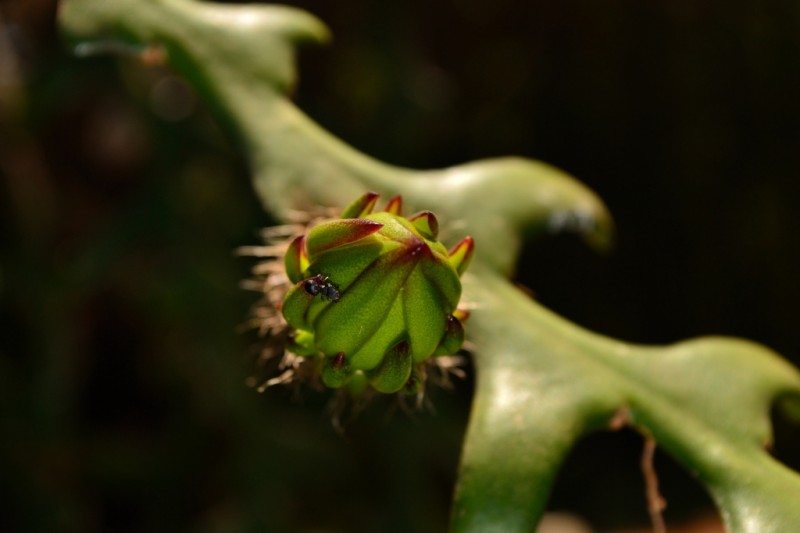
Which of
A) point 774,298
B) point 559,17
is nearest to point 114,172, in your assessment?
point 559,17

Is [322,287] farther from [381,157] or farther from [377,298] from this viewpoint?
[381,157]

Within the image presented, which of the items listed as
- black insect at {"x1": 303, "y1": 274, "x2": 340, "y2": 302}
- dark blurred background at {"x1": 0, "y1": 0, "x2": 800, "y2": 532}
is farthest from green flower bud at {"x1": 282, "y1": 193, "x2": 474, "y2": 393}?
dark blurred background at {"x1": 0, "y1": 0, "x2": 800, "y2": 532}

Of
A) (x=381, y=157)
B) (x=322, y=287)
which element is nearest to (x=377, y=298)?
(x=322, y=287)

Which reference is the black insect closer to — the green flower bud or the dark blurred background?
the green flower bud

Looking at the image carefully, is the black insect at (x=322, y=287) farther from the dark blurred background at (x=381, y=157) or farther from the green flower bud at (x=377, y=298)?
the dark blurred background at (x=381, y=157)

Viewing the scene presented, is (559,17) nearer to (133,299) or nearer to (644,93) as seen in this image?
(644,93)
